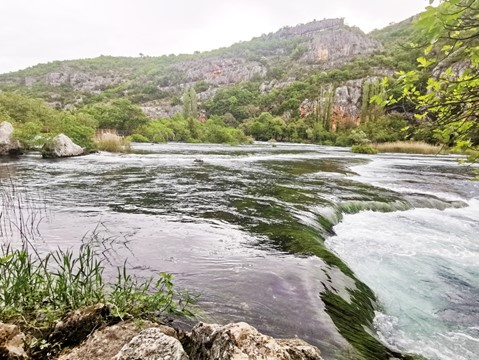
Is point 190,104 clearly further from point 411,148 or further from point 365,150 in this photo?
point 411,148

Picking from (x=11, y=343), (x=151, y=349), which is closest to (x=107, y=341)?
(x=151, y=349)

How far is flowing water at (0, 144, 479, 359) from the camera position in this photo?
4105 mm

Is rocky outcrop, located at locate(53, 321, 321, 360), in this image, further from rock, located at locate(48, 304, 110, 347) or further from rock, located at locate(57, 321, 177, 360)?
rock, located at locate(48, 304, 110, 347)

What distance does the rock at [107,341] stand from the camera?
245 cm

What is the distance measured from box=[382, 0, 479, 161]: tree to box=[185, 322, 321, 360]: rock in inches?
106

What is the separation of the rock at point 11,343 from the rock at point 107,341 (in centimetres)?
29

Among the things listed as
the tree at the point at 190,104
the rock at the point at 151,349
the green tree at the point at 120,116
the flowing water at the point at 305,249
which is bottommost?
the flowing water at the point at 305,249

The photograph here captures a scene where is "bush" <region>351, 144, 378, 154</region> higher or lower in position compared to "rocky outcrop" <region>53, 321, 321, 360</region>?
lower

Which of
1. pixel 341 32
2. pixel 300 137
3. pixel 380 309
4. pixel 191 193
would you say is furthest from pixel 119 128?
pixel 341 32

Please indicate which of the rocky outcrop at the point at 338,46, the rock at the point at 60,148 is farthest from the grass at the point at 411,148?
the rocky outcrop at the point at 338,46

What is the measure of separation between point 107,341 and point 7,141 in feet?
74.1

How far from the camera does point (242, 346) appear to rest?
2.29 m

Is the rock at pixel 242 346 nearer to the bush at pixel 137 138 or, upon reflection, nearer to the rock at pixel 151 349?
the rock at pixel 151 349

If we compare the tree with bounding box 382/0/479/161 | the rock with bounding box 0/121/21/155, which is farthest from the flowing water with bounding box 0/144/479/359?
the rock with bounding box 0/121/21/155
